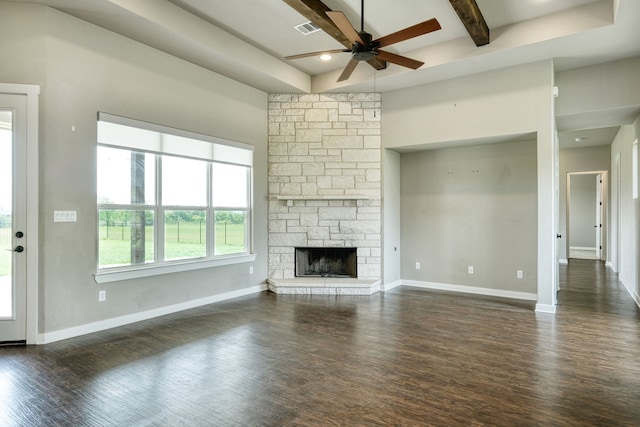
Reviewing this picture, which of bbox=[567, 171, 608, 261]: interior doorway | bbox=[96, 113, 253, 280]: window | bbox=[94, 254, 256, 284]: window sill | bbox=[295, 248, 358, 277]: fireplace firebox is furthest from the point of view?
bbox=[567, 171, 608, 261]: interior doorway

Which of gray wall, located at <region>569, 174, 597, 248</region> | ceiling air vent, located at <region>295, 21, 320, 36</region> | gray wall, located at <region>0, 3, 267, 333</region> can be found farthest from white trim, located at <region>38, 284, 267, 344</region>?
gray wall, located at <region>569, 174, 597, 248</region>

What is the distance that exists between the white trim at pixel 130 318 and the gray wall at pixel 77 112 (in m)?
0.05

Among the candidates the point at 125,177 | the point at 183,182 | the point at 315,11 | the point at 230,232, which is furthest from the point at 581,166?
the point at 125,177

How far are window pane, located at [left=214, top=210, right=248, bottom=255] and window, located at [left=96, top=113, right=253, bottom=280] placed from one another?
15 mm

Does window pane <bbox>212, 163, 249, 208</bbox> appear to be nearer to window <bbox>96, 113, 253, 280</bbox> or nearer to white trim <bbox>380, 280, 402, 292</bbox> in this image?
window <bbox>96, 113, 253, 280</bbox>

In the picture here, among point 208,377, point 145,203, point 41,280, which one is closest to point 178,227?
point 145,203

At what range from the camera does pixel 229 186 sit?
5652mm

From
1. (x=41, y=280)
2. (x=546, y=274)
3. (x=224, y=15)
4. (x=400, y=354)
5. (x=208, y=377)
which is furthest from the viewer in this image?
(x=546, y=274)

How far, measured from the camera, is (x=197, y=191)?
16.9 ft

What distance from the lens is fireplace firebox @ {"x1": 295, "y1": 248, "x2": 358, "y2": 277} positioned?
631 cm

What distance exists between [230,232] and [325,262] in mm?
1783

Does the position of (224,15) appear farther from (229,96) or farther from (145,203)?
(145,203)

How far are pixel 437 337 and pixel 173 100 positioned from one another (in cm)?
428

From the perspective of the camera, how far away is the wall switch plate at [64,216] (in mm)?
A: 3686
